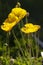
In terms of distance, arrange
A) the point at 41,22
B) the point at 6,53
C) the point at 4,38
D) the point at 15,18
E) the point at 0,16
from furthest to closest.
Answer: the point at 41,22 < the point at 0,16 < the point at 4,38 < the point at 6,53 < the point at 15,18

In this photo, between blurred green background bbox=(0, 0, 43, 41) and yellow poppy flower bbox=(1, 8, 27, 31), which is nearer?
yellow poppy flower bbox=(1, 8, 27, 31)

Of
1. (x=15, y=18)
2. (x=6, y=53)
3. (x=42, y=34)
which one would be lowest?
(x=42, y=34)

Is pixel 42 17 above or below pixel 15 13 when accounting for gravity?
below

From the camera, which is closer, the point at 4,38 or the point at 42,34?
the point at 4,38

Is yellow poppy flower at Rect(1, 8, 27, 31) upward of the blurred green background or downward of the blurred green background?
upward

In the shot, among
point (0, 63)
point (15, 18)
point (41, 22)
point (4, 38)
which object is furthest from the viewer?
point (41, 22)

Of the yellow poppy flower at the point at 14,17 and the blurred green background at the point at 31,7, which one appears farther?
the blurred green background at the point at 31,7

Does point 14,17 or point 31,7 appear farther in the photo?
point 31,7

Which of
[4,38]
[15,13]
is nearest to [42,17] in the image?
[4,38]

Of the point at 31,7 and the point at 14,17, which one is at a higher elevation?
the point at 14,17

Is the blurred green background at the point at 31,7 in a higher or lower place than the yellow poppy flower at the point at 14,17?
→ lower

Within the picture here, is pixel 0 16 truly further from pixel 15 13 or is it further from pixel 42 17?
pixel 15 13
